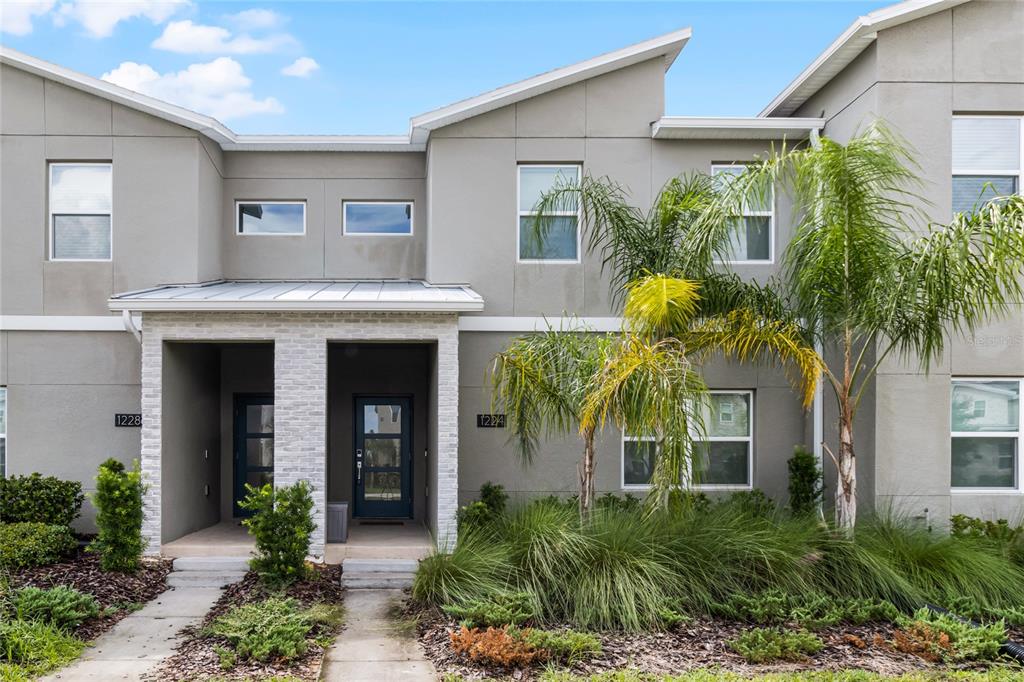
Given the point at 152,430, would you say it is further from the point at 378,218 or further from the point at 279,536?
the point at 378,218

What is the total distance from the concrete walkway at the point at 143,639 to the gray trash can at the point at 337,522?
77.8 inches

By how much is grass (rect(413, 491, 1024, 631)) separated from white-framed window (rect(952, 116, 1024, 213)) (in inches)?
196

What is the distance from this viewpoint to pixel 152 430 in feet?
34.1

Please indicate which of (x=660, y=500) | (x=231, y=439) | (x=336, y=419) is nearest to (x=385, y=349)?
(x=336, y=419)

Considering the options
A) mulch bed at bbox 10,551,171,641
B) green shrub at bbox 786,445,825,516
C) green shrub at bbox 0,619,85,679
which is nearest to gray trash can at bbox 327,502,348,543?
mulch bed at bbox 10,551,171,641

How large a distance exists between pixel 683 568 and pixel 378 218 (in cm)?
791

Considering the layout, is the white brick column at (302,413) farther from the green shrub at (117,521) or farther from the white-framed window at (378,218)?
A: the white-framed window at (378,218)

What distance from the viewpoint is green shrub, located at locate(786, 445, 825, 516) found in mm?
11234

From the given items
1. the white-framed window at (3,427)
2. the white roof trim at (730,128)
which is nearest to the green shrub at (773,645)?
the white roof trim at (730,128)

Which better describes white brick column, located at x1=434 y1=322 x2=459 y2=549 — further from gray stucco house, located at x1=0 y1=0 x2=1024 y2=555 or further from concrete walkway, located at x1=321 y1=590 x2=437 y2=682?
concrete walkway, located at x1=321 y1=590 x2=437 y2=682

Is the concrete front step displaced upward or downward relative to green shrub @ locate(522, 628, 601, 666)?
downward

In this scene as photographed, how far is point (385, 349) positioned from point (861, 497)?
25.1 ft

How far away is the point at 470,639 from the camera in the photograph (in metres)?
7.27

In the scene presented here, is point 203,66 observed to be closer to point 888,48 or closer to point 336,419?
point 336,419
